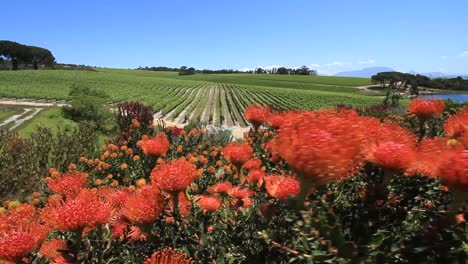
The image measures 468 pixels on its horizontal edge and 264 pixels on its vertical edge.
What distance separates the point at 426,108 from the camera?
2.16 m

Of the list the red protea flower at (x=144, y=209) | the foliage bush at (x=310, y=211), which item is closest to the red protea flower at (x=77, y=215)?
the foliage bush at (x=310, y=211)

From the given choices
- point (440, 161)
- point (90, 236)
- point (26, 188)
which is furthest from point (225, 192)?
point (26, 188)

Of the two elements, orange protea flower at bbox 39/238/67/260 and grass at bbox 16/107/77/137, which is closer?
orange protea flower at bbox 39/238/67/260

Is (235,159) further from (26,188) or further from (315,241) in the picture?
(26,188)

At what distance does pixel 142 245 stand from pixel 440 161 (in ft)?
4.16

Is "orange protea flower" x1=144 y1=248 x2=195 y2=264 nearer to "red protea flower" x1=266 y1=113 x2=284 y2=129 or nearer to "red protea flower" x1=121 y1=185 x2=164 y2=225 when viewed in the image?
"red protea flower" x1=121 y1=185 x2=164 y2=225

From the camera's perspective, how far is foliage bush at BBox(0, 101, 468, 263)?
0.91 m

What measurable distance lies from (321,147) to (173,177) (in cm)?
81

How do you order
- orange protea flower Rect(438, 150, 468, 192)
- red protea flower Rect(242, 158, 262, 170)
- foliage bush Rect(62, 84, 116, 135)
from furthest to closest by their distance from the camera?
foliage bush Rect(62, 84, 116, 135) → red protea flower Rect(242, 158, 262, 170) → orange protea flower Rect(438, 150, 468, 192)

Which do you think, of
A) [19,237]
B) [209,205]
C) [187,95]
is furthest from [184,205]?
[187,95]

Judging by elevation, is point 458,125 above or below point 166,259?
above

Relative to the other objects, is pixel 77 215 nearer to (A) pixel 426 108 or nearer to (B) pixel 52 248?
(B) pixel 52 248

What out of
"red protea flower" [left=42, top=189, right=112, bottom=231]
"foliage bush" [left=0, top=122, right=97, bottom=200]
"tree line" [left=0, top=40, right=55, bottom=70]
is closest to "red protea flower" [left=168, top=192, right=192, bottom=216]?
"red protea flower" [left=42, top=189, right=112, bottom=231]

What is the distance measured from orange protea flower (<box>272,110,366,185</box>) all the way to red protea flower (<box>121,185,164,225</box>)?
0.71m
